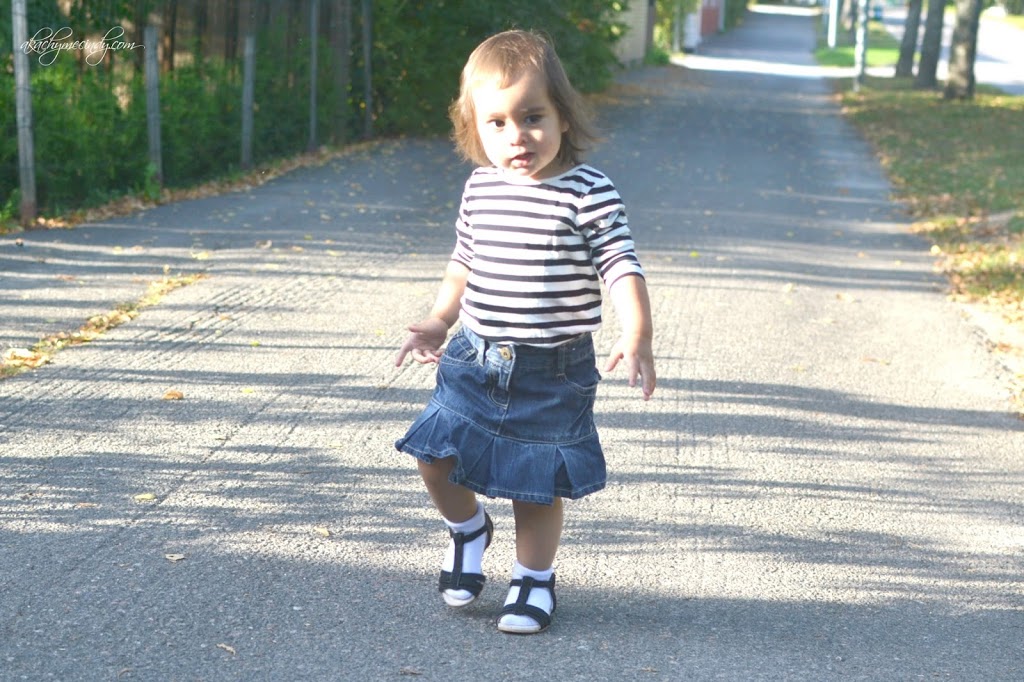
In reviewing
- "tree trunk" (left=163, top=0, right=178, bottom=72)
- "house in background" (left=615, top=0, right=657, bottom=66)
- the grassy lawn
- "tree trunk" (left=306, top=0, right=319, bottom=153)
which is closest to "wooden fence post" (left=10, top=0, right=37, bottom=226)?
"tree trunk" (left=163, top=0, right=178, bottom=72)

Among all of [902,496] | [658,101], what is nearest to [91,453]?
[902,496]

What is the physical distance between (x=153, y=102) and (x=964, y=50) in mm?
19419

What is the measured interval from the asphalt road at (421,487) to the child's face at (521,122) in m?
1.27

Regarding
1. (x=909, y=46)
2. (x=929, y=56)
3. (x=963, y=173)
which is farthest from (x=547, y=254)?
(x=909, y=46)

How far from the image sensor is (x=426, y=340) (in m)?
3.72

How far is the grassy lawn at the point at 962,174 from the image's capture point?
10.3 metres

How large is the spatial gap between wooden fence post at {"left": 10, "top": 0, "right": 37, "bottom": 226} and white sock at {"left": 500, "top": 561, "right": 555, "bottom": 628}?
7436 millimetres

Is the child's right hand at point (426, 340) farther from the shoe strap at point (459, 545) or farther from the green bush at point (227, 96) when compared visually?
the green bush at point (227, 96)

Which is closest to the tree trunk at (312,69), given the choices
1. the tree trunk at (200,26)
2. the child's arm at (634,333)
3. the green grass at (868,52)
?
the tree trunk at (200,26)

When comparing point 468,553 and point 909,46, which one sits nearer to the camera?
point 468,553

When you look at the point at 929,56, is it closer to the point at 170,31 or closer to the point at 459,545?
the point at 170,31

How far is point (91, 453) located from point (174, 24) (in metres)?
9.55

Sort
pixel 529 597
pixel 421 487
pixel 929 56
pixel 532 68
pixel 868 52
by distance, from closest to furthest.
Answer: pixel 532 68 < pixel 529 597 < pixel 421 487 < pixel 929 56 < pixel 868 52

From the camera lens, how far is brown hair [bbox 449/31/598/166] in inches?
135
